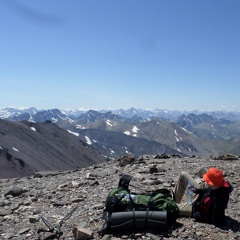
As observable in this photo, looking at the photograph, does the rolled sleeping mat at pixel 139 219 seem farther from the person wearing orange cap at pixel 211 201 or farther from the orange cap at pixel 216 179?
the orange cap at pixel 216 179

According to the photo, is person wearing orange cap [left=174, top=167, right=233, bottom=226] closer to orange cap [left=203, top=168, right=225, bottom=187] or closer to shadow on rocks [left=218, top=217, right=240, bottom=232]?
orange cap [left=203, top=168, right=225, bottom=187]

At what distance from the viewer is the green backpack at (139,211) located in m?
9.07

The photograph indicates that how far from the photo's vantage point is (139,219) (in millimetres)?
9094

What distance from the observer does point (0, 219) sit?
11633 mm

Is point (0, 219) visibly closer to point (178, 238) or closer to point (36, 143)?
point (178, 238)

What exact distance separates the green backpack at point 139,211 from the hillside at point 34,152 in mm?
99287

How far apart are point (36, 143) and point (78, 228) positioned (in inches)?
6270

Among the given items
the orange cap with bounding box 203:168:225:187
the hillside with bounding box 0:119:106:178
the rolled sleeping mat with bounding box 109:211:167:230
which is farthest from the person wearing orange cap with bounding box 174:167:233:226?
the hillside with bounding box 0:119:106:178

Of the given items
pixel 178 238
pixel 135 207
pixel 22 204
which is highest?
pixel 135 207

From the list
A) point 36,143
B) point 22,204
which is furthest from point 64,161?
point 22,204

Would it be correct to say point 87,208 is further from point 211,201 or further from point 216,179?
point 216,179

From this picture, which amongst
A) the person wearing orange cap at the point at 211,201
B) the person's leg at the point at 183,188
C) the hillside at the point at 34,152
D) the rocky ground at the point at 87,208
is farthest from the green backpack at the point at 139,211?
the hillside at the point at 34,152

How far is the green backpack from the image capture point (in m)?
9.07

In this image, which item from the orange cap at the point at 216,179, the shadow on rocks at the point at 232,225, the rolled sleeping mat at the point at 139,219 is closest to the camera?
the rolled sleeping mat at the point at 139,219
